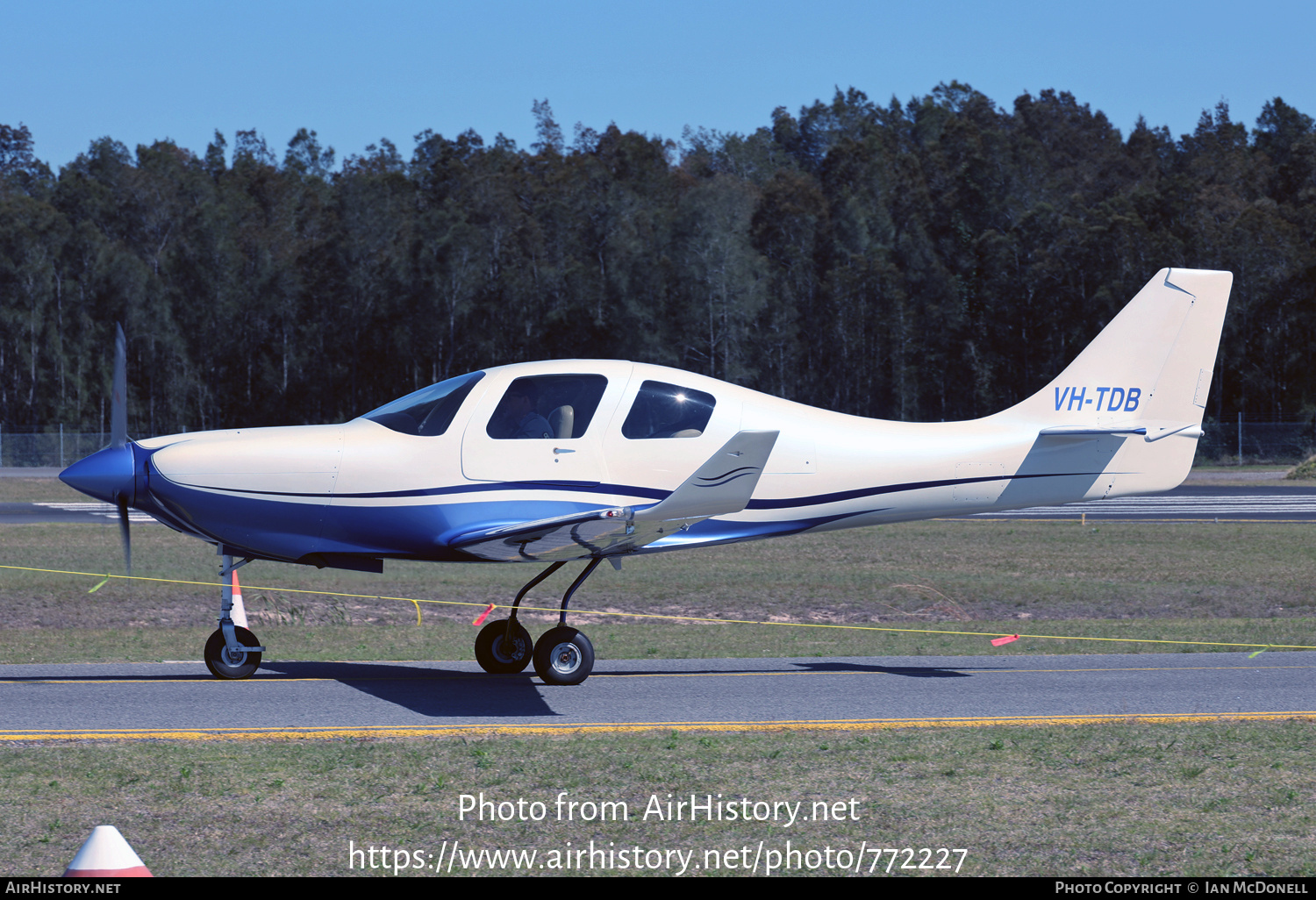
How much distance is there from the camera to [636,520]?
9867 mm

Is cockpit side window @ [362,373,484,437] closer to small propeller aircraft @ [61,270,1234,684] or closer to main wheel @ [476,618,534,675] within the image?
small propeller aircraft @ [61,270,1234,684]

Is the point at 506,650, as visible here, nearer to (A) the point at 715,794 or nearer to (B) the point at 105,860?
(A) the point at 715,794

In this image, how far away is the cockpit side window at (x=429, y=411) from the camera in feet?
35.4

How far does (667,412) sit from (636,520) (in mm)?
1528

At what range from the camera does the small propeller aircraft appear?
1040 centimetres

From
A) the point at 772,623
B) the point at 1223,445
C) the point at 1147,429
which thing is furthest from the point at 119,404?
the point at 1223,445

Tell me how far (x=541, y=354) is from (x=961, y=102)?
307 ft

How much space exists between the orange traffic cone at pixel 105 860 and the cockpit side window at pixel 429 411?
696cm

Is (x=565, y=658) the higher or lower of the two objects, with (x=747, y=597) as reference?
higher

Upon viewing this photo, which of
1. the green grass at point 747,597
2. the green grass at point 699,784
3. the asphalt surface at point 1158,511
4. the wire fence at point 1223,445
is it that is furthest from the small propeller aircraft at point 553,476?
the wire fence at point 1223,445

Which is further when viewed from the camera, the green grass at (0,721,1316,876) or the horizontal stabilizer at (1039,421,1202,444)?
the horizontal stabilizer at (1039,421,1202,444)

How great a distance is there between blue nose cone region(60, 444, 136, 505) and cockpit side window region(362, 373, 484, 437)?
2.01 meters

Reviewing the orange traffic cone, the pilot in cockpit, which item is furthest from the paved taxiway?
the orange traffic cone

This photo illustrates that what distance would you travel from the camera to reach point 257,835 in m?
6.26
